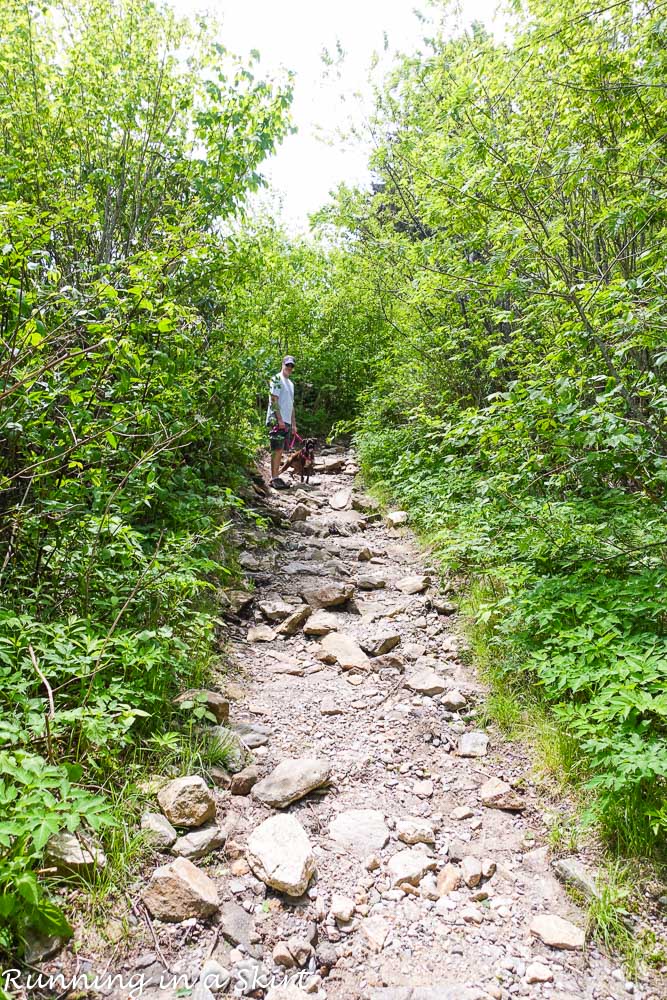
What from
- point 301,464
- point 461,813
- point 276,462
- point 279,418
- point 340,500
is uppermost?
point 279,418

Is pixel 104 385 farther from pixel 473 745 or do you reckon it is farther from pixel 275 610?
pixel 473 745

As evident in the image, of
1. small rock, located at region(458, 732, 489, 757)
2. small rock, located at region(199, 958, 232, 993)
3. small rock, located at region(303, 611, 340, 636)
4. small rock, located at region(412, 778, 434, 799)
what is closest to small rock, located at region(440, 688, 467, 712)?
small rock, located at region(458, 732, 489, 757)

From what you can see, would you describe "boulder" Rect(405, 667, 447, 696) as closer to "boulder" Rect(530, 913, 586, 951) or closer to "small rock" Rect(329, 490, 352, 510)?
"boulder" Rect(530, 913, 586, 951)

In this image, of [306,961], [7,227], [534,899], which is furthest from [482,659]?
[7,227]

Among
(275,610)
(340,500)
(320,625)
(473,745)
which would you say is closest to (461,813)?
(473,745)

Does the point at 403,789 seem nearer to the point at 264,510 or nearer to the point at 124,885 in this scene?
the point at 124,885

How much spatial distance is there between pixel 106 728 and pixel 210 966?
1.01 m

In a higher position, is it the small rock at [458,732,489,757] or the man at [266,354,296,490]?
the man at [266,354,296,490]

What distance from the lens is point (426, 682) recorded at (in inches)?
161

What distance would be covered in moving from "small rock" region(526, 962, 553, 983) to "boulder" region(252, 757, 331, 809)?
4.27 ft

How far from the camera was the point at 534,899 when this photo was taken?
2.41 metres

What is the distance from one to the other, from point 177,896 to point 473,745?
1963 millimetres

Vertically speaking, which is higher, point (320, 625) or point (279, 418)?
point (279, 418)

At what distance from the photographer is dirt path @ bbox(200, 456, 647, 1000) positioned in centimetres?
212
